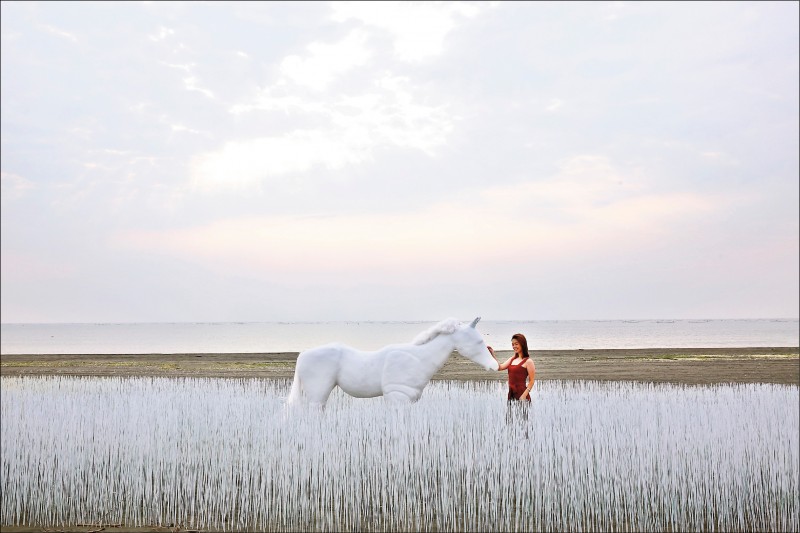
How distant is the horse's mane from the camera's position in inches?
301

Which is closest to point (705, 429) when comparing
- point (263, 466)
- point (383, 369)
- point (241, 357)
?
point (383, 369)

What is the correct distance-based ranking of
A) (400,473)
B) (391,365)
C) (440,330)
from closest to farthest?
1. (400,473)
2. (391,365)
3. (440,330)

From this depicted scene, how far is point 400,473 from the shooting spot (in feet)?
17.4

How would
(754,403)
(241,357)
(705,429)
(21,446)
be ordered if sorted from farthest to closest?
(241,357) → (754,403) → (705,429) → (21,446)

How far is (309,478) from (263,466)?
0.47 meters

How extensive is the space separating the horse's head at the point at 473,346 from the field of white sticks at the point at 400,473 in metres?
0.68

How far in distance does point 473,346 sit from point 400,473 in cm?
264

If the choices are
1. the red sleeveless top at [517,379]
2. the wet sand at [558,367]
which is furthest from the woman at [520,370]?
the wet sand at [558,367]

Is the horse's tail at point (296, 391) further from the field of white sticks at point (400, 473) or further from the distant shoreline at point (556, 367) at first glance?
the distant shoreline at point (556, 367)

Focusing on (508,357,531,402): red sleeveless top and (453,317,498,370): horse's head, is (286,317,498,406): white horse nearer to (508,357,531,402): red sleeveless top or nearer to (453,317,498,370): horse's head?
(453,317,498,370): horse's head

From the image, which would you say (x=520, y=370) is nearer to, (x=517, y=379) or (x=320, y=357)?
(x=517, y=379)

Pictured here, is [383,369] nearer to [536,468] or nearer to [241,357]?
[536,468]

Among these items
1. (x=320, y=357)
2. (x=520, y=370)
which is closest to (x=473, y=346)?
(x=520, y=370)

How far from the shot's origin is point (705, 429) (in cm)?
650
